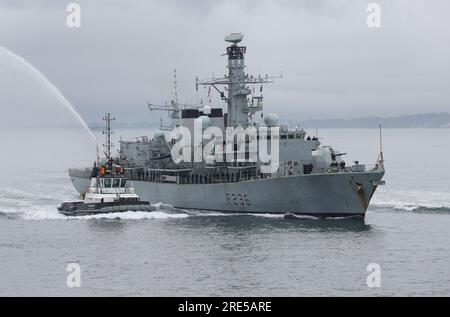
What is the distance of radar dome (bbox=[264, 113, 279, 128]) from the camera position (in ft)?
235

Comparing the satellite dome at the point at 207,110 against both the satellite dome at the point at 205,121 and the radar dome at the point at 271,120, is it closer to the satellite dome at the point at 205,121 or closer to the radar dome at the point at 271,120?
the satellite dome at the point at 205,121

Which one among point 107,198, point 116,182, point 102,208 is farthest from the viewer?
point 116,182

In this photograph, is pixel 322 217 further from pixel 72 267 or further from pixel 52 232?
pixel 72 267

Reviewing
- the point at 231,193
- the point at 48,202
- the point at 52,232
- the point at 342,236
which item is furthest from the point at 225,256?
the point at 48,202

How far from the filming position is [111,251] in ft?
163

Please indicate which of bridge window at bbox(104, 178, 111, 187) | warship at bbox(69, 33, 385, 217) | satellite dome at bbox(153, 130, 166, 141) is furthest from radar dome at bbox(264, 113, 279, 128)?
bridge window at bbox(104, 178, 111, 187)

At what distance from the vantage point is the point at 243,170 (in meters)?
68.8

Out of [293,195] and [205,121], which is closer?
[293,195]

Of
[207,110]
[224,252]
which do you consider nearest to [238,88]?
[207,110]

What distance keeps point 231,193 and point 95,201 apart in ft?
36.0

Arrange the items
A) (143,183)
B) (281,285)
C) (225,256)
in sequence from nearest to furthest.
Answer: (281,285)
(225,256)
(143,183)

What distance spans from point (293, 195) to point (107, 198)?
1488cm

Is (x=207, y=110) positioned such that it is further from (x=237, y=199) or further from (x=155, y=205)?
(x=237, y=199)

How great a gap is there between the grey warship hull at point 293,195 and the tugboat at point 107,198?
224 inches
